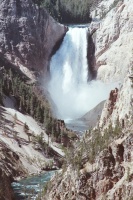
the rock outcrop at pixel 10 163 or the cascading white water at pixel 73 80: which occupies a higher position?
the cascading white water at pixel 73 80

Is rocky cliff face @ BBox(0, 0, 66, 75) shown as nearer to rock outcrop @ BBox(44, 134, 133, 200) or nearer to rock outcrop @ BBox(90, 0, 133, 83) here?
rock outcrop @ BBox(90, 0, 133, 83)

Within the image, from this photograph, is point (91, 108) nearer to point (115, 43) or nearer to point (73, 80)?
point (73, 80)

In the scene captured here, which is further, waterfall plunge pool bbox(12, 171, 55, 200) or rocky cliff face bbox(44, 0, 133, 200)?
waterfall plunge pool bbox(12, 171, 55, 200)

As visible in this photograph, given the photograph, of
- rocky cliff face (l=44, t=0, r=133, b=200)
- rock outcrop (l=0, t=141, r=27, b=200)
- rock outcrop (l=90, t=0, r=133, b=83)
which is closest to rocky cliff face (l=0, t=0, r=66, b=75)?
rock outcrop (l=90, t=0, r=133, b=83)

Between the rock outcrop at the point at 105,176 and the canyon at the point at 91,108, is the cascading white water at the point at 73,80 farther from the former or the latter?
the rock outcrop at the point at 105,176

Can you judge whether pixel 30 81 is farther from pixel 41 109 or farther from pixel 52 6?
pixel 52 6

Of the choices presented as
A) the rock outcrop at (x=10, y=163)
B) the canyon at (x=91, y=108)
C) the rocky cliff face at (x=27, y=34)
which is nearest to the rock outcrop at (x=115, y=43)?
the canyon at (x=91, y=108)

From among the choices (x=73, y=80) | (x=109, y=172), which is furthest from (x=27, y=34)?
(x=109, y=172)
